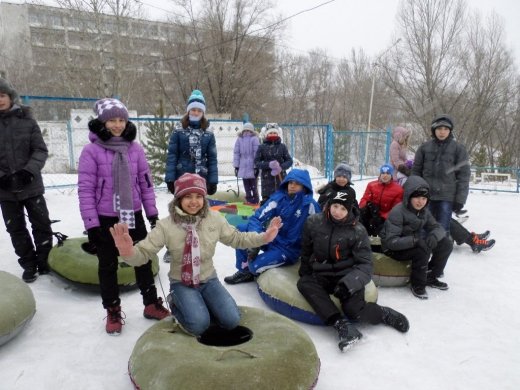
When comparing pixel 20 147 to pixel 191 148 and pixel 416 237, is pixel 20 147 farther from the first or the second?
pixel 416 237

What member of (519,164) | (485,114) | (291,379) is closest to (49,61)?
(291,379)

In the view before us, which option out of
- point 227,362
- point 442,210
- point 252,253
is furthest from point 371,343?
point 442,210

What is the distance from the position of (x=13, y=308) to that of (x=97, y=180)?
108 cm

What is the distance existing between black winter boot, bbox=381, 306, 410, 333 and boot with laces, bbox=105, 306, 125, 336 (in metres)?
2.10

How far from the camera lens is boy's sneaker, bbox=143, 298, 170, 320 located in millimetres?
3197

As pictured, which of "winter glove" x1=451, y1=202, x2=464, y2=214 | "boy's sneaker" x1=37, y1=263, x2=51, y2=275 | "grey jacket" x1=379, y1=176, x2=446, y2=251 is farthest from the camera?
"winter glove" x1=451, y1=202, x2=464, y2=214

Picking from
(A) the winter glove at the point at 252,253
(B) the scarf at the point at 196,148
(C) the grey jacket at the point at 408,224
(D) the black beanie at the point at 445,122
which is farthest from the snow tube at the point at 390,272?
(B) the scarf at the point at 196,148

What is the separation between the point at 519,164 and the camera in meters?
→ 27.7

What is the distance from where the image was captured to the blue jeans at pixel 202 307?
2.54 metres

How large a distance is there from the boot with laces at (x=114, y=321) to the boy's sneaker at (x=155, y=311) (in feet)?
0.75

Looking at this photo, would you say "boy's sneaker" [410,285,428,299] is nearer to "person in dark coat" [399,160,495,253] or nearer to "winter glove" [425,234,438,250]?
"winter glove" [425,234,438,250]

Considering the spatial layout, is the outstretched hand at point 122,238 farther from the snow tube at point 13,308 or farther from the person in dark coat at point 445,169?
Answer: the person in dark coat at point 445,169

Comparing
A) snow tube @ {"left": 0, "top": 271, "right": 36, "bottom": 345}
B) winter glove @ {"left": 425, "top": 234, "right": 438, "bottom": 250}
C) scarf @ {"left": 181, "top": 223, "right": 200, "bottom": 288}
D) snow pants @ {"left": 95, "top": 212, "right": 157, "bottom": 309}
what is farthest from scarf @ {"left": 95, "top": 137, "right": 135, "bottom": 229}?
winter glove @ {"left": 425, "top": 234, "right": 438, "bottom": 250}

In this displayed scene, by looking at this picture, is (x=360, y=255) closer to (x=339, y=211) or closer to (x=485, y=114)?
(x=339, y=211)
